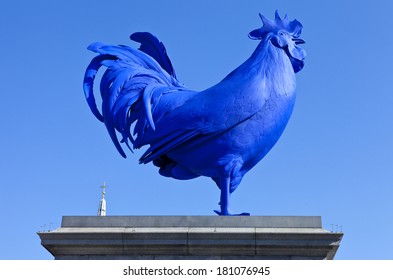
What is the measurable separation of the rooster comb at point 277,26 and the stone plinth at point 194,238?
529cm

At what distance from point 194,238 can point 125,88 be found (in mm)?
4137

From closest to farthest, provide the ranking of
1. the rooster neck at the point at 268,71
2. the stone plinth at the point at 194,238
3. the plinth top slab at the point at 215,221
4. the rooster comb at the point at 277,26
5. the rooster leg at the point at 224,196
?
the stone plinth at the point at 194,238
the plinth top slab at the point at 215,221
the rooster leg at the point at 224,196
the rooster neck at the point at 268,71
the rooster comb at the point at 277,26

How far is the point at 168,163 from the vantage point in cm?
1442

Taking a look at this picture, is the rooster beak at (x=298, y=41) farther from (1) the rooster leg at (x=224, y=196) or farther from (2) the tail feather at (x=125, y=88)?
(1) the rooster leg at (x=224, y=196)

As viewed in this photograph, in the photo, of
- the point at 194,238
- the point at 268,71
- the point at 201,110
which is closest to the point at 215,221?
the point at 194,238

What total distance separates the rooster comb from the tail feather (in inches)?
97.6

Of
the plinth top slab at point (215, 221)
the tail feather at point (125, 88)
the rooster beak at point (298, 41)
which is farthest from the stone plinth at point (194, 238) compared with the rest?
the rooster beak at point (298, 41)

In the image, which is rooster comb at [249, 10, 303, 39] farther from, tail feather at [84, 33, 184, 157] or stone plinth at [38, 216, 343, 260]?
stone plinth at [38, 216, 343, 260]

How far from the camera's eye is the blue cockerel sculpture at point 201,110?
44.4ft

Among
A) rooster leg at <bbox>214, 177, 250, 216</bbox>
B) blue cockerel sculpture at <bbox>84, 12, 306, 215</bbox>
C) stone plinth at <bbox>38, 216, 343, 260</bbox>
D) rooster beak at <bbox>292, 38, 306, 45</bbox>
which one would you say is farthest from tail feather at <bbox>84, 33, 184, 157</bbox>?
rooster beak at <bbox>292, 38, 306, 45</bbox>

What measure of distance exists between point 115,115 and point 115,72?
1.09 meters

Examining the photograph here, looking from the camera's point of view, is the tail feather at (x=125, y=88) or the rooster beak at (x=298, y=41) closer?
the tail feather at (x=125, y=88)

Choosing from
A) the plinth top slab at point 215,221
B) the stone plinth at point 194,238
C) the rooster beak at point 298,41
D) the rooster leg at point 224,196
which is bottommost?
the stone plinth at point 194,238
